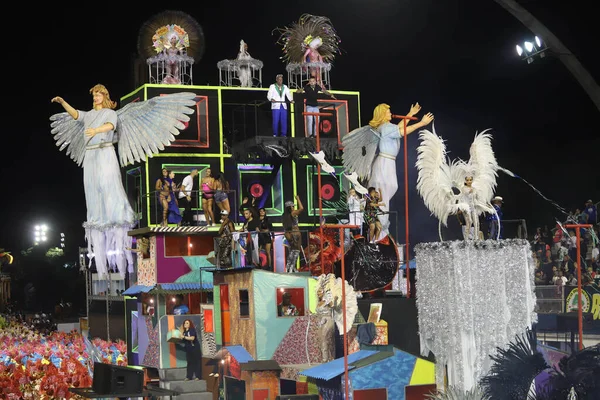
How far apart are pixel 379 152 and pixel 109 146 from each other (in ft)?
26.8

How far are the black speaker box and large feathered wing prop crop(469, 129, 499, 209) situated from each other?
612cm

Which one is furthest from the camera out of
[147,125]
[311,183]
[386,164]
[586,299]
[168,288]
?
[311,183]

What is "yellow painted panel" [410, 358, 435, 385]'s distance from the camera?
20.0 meters

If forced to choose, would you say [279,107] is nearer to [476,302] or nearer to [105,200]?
[105,200]

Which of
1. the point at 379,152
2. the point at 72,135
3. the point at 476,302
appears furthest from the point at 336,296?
the point at 72,135

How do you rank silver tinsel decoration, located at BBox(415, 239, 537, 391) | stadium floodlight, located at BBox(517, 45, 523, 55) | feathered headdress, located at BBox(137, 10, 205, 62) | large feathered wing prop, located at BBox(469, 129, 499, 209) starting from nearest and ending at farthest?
1. silver tinsel decoration, located at BBox(415, 239, 537, 391)
2. large feathered wing prop, located at BBox(469, 129, 499, 209)
3. stadium floodlight, located at BBox(517, 45, 523, 55)
4. feathered headdress, located at BBox(137, 10, 205, 62)

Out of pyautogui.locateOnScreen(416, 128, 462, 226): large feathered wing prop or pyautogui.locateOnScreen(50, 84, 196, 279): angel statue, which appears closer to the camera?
pyautogui.locateOnScreen(50, 84, 196, 279): angel statue

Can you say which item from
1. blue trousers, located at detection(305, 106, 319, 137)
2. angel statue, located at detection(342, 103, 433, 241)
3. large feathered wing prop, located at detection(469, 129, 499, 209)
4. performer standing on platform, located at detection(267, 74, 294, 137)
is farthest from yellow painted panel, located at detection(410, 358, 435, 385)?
blue trousers, located at detection(305, 106, 319, 137)

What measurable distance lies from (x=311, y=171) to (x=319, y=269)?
785 cm

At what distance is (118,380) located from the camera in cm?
1781

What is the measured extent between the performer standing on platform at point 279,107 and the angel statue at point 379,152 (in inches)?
155

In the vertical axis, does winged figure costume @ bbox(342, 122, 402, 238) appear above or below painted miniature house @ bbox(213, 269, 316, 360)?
above

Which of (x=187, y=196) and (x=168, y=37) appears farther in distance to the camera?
(x=168, y=37)

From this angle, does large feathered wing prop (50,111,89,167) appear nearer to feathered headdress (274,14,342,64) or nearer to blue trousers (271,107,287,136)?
blue trousers (271,107,287,136)
